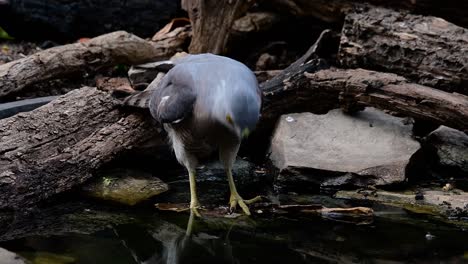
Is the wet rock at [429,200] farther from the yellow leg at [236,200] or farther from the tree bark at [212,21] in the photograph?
the tree bark at [212,21]

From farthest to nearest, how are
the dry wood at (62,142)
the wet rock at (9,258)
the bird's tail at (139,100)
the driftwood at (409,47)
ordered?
1. the driftwood at (409,47)
2. the bird's tail at (139,100)
3. the dry wood at (62,142)
4. the wet rock at (9,258)

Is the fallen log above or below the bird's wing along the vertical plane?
below

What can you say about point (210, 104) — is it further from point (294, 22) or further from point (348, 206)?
point (294, 22)

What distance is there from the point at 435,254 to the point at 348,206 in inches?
36.2

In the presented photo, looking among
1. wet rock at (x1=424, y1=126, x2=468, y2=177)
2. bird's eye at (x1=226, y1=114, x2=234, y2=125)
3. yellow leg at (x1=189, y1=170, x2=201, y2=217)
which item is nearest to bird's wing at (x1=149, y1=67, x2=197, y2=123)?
bird's eye at (x1=226, y1=114, x2=234, y2=125)

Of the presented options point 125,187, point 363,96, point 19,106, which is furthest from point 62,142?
point 363,96

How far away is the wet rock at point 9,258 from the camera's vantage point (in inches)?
143

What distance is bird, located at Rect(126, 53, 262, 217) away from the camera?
12.3ft

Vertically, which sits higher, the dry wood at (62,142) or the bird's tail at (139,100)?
the bird's tail at (139,100)

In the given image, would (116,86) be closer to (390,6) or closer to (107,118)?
(107,118)

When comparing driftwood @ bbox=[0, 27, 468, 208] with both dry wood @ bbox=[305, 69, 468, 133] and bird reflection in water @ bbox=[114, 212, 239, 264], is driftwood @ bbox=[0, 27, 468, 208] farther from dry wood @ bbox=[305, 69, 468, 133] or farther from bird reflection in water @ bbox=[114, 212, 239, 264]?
bird reflection in water @ bbox=[114, 212, 239, 264]

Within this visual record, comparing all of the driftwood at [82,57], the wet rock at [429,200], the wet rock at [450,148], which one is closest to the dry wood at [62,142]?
the driftwood at [82,57]

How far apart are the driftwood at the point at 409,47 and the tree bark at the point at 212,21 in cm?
110

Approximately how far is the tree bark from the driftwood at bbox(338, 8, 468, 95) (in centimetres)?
110
